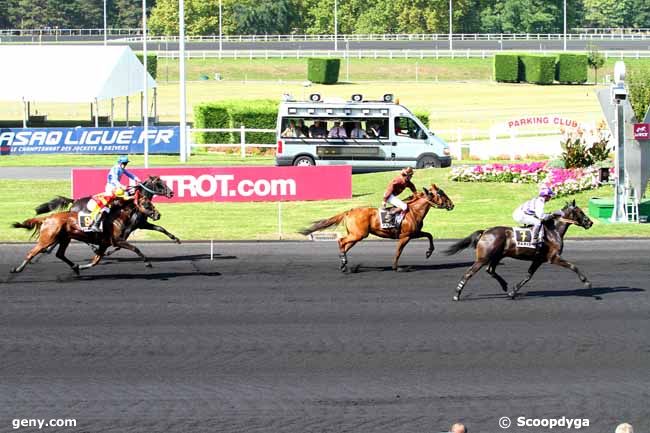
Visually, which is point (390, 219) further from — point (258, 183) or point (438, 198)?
point (258, 183)

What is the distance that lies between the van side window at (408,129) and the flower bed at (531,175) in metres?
3.03

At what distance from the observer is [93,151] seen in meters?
46.1

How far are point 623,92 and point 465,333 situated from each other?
1265 cm

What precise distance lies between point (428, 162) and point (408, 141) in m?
1.04

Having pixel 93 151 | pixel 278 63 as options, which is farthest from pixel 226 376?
pixel 278 63

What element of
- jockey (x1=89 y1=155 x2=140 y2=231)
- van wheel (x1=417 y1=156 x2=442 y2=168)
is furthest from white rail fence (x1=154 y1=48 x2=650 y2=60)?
jockey (x1=89 y1=155 x2=140 y2=231)

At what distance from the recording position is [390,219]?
798 inches

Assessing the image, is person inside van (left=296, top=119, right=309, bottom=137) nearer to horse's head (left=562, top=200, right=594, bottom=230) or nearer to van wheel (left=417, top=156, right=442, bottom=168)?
van wheel (left=417, top=156, right=442, bottom=168)

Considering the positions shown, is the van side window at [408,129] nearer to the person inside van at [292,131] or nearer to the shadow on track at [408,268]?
the person inside van at [292,131]

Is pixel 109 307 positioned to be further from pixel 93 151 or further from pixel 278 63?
pixel 278 63

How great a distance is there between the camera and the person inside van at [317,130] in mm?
35688

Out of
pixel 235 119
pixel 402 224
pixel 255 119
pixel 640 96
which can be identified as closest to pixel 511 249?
pixel 402 224

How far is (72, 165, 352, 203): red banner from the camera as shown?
98.2ft

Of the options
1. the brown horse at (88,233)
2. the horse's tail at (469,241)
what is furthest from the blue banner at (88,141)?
the horse's tail at (469,241)
